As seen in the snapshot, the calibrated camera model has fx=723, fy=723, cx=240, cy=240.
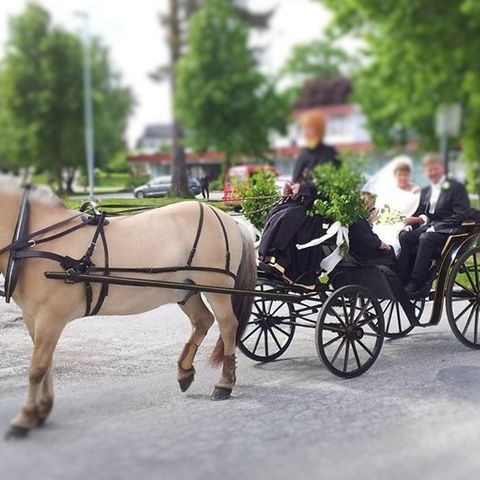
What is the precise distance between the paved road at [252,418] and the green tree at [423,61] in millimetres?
17761

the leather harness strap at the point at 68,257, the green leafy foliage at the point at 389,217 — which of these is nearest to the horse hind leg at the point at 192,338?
the leather harness strap at the point at 68,257

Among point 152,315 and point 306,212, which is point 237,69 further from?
point 306,212

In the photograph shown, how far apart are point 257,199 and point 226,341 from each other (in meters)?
1.64

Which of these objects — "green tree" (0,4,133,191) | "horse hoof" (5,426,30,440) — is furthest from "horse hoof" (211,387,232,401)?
"green tree" (0,4,133,191)

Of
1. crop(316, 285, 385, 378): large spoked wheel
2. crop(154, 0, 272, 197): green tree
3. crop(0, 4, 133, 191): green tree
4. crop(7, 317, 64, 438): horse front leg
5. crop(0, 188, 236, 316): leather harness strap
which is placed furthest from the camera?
crop(0, 4, 133, 191): green tree

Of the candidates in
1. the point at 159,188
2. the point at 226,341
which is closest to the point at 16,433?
the point at 226,341

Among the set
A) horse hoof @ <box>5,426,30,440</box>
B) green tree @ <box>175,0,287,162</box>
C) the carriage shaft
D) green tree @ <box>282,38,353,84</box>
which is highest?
green tree @ <box>282,38,353,84</box>

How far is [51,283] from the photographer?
4438 mm

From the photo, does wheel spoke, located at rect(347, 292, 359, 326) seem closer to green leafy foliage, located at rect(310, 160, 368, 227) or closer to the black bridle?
green leafy foliage, located at rect(310, 160, 368, 227)

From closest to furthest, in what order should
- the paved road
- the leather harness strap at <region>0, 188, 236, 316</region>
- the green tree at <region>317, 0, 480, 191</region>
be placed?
1. the paved road
2. the leather harness strap at <region>0, 188, 236, 316</region>
3. the green tree at <region>317, 0, 480, 191</region>

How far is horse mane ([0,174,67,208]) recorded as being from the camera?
4.50 m

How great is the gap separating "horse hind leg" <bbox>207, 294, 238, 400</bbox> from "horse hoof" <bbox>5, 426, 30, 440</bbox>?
53.8 inches

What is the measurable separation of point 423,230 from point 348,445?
10.0 ft

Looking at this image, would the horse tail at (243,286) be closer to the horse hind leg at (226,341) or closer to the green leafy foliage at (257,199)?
the horse hind leg at (226,341)
